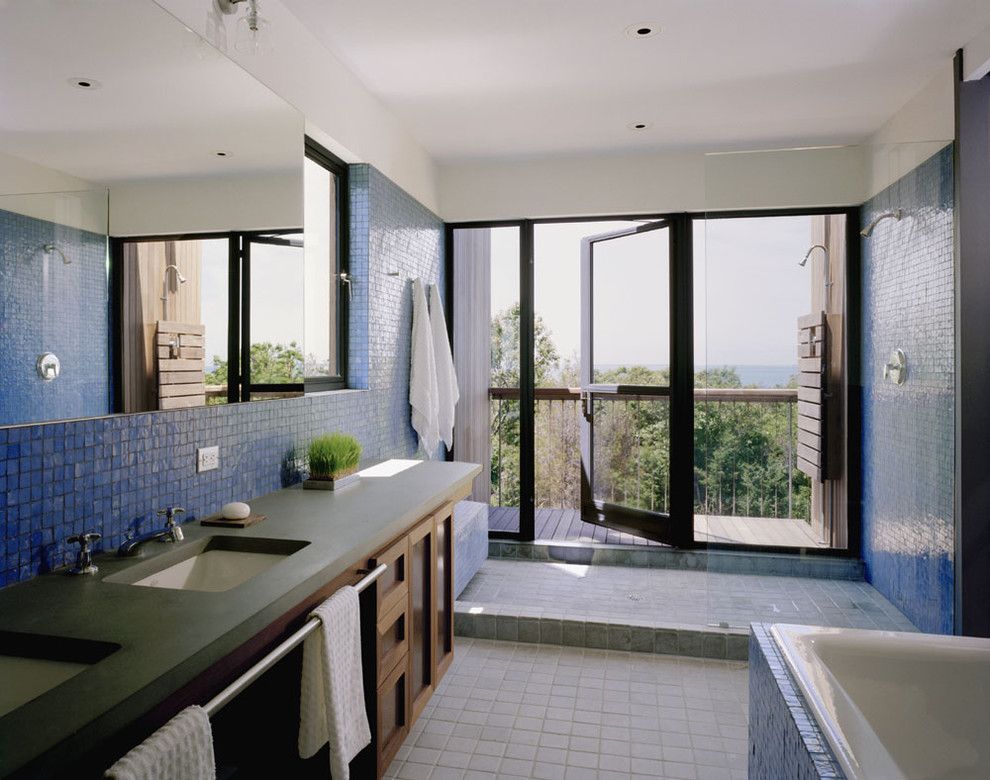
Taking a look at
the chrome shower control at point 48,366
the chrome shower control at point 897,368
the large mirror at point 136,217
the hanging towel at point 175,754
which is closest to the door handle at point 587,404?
the chrome shower control at point 897,368

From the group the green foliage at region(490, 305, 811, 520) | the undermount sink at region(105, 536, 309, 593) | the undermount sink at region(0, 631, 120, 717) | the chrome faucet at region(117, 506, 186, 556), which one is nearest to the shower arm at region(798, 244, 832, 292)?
the green foliage at region(490, 305, 811, 520)

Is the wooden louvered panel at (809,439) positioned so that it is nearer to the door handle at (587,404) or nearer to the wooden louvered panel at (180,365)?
the door handle at (587,404)

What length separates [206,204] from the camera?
6.53 ft

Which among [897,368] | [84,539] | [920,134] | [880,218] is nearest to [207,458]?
[84,539]

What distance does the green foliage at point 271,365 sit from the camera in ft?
6.98

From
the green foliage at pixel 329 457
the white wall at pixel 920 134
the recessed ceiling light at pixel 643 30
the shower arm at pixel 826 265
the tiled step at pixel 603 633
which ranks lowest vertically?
the tiled step at pixel 603 633

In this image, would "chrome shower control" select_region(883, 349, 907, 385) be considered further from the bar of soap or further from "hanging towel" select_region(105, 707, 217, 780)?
"hanging towel" select_region(105, 707, 217, 780)

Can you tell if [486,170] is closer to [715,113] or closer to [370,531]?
[715,113]

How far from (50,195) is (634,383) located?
358 cm

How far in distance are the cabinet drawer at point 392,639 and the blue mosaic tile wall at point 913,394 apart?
80.9 inches

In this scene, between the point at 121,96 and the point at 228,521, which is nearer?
the point at 121,96

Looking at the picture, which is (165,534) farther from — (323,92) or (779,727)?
(323,92)

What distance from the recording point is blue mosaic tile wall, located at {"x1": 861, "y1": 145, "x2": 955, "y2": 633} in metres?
2.82

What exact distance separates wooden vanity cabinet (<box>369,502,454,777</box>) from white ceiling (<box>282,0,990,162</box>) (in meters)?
1.90
